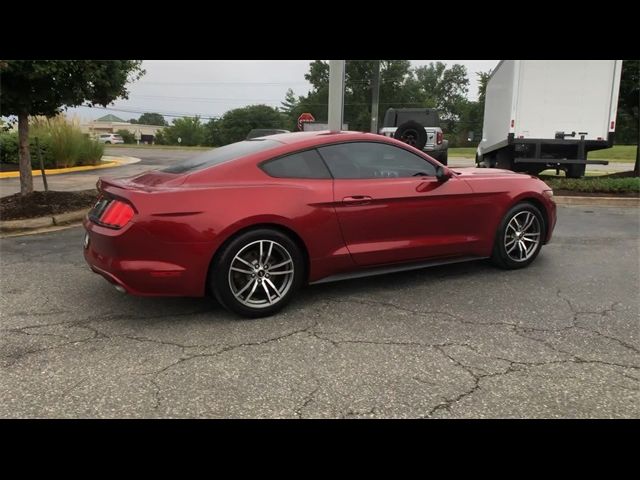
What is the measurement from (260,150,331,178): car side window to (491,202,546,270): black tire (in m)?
1.98

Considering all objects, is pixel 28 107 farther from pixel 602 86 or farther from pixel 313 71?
pixel 313 71

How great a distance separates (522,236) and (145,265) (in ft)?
12.3

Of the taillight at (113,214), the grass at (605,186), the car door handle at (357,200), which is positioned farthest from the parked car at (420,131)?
the taillight at (113,214)

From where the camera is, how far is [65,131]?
16766mm

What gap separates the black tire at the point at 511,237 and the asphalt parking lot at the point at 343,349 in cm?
14

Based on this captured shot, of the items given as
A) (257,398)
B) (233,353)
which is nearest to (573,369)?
(257,398)

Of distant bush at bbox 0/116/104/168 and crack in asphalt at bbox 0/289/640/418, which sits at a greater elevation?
distant bush at bbox 0/116/104/168

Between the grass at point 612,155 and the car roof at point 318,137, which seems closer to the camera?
the car roof at point 318,137

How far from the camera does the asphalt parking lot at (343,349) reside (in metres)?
2.83

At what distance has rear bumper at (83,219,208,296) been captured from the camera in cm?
372

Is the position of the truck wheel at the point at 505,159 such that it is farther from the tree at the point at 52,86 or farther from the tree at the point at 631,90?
the tree at the point at 52,86

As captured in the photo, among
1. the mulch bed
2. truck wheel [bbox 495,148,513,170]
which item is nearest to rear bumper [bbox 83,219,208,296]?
the mulch bed

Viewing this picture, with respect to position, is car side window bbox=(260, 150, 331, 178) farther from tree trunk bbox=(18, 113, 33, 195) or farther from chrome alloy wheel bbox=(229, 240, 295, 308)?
tree trunk bbox=(18, 113, 33, 195)

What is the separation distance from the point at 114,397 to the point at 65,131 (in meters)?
16.2
